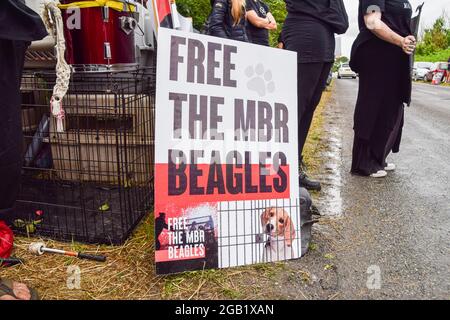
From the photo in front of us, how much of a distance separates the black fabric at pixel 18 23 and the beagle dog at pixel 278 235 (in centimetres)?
125

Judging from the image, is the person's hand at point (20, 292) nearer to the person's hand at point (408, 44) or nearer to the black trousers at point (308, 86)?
the black trousers at point (308, 86)

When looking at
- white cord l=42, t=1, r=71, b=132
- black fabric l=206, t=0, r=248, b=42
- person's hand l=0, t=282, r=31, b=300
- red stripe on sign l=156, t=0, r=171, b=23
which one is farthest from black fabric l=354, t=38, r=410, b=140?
person's hand l=0, t=282, r=31, b=300

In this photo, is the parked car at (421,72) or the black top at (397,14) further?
the parked car at (421,72)

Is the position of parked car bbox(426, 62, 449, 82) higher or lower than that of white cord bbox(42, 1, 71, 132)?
higher

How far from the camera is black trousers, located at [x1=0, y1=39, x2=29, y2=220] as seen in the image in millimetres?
1500

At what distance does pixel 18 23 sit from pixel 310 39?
5.27ft

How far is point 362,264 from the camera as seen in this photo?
178 centimetres

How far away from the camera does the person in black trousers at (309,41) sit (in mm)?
2342

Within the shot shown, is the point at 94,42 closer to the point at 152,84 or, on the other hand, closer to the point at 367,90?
the point at 152,84

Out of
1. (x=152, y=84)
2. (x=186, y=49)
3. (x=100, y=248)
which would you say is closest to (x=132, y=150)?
(x=152, y=84)

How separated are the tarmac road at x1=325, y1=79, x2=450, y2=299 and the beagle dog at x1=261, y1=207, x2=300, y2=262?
245 millimetres

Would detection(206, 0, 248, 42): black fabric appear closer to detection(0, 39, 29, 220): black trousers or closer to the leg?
the leg

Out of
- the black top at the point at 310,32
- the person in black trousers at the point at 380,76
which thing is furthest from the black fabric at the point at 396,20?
the black top at the point at 310,32

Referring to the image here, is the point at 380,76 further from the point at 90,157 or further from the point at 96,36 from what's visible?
the point at 90,157
